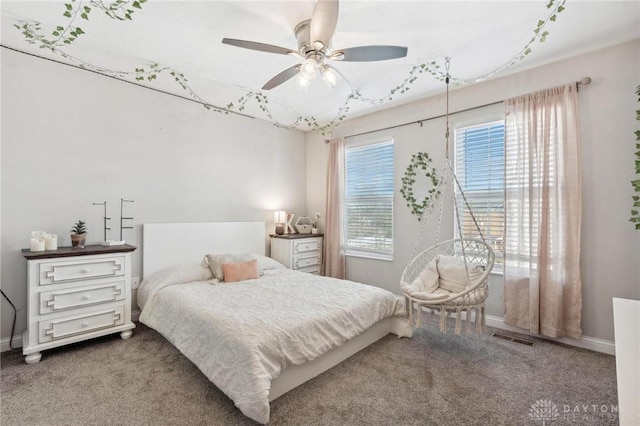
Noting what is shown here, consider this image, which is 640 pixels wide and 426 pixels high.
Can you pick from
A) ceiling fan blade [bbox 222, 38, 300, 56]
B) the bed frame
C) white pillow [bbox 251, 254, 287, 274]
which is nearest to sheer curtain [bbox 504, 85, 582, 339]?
the bed frame

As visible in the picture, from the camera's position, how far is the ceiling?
2.08 metres

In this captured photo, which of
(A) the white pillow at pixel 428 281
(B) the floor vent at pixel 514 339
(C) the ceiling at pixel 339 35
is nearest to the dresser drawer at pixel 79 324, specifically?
(C) the ceiling at pixel 339 35

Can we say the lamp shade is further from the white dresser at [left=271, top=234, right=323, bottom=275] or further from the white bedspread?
the white bedspread

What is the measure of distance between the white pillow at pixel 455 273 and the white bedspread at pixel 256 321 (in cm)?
50

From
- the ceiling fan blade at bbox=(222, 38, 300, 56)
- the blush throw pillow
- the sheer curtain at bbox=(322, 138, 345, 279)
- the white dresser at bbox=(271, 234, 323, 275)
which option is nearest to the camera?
the ceiling fan blade at bbox=(222, 38, 300, 56)

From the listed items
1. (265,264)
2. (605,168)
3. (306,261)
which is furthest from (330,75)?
(306,261)

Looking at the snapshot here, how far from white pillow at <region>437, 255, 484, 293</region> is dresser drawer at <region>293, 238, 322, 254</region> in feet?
6.61

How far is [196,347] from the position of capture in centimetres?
211

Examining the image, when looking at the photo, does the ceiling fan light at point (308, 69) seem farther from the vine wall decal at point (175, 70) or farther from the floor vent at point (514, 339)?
the floor vent at point (514, 339)

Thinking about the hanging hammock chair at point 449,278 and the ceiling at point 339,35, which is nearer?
the ceiling at point 339,35

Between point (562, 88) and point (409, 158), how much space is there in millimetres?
1603

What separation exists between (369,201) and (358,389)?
2.69 metres

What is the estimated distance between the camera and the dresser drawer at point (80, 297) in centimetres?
242

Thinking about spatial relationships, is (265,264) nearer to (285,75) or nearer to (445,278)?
(445,278)
